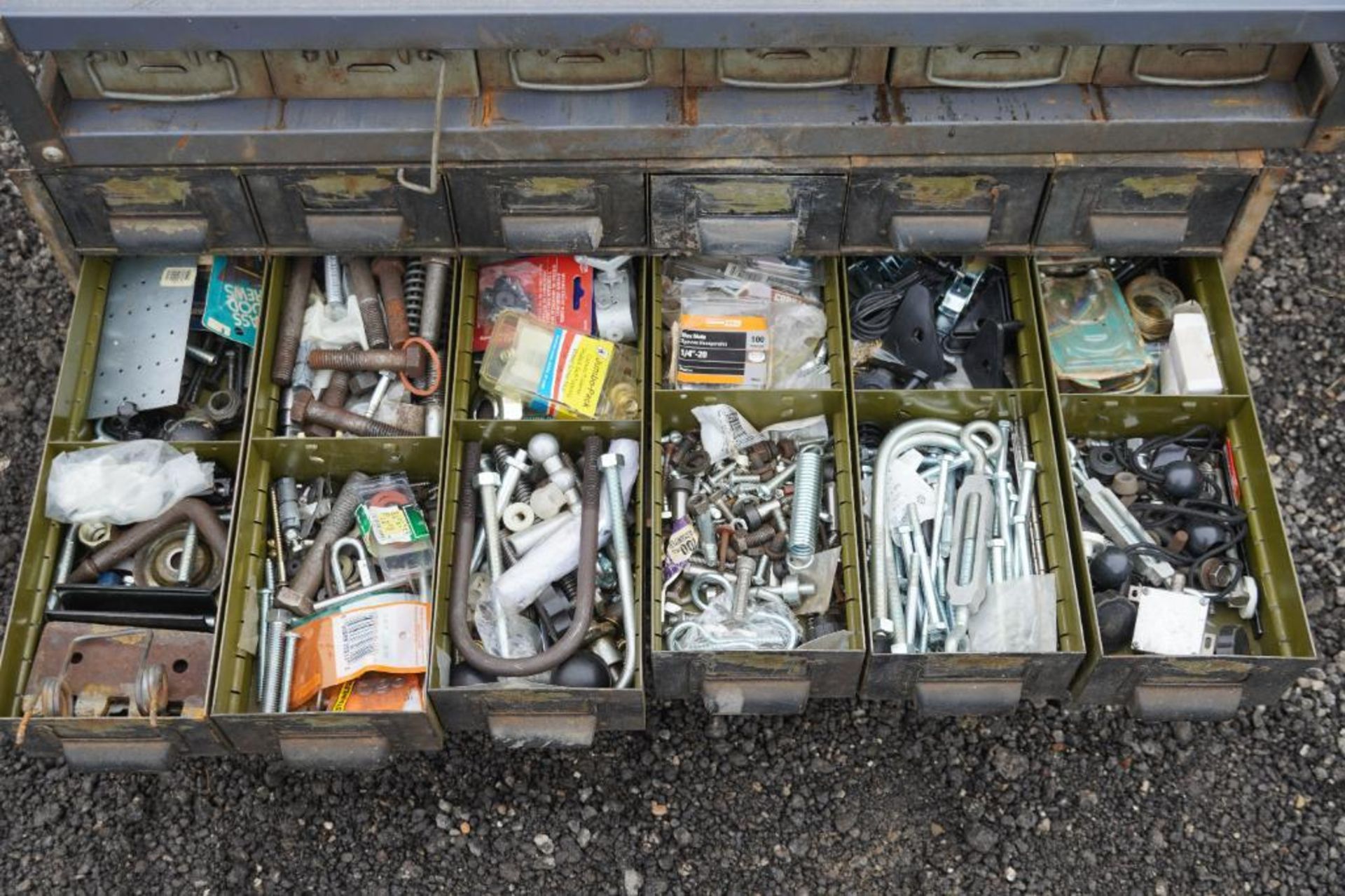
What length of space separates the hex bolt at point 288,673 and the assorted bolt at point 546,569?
18.5 inches

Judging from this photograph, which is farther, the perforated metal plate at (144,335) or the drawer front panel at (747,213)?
the perforated metal plate at (144,335)

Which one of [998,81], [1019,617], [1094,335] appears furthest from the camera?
[1094,335]

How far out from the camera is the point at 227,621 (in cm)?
349

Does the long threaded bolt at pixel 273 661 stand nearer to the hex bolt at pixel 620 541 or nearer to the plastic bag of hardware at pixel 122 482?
the plastic bag of hardware at pixel 122 482

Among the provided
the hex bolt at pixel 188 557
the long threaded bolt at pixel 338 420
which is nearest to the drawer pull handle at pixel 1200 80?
the long threaded bolt at pixel 338 420

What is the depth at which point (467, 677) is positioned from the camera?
3541 mm

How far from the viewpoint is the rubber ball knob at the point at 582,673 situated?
11.5 feet

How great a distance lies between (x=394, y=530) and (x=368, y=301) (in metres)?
0.79

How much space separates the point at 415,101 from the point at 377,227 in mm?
413

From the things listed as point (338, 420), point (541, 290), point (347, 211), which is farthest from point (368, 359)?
point (541, 290)

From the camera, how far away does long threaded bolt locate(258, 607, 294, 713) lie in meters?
3.57

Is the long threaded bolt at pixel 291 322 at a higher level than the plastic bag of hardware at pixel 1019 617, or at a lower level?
higher

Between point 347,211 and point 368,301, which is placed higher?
point 347,211

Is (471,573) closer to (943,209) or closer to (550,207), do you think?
(550,207)
